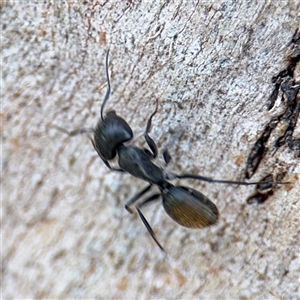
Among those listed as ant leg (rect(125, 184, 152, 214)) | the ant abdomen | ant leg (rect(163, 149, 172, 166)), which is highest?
ant leg (rect(163, 149, 172, 166))

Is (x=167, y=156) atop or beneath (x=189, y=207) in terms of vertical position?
atop

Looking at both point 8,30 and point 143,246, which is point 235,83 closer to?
point 143,246

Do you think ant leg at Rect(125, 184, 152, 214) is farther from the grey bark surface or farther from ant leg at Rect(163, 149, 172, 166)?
ant leg at Rect(163, 149, 172, 166)

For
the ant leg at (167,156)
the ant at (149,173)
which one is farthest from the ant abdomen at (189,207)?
the ant leg at (167,156)

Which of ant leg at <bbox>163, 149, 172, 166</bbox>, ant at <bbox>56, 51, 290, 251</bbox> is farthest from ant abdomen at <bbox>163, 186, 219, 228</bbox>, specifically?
ant leg at <bbox>163, 149, 172, 166</bbox>

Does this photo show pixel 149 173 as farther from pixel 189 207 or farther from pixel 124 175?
pixel 189 207

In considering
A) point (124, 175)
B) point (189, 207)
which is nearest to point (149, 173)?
point (124, 175)

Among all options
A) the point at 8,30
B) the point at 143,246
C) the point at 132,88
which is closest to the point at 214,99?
the point at 132,88
